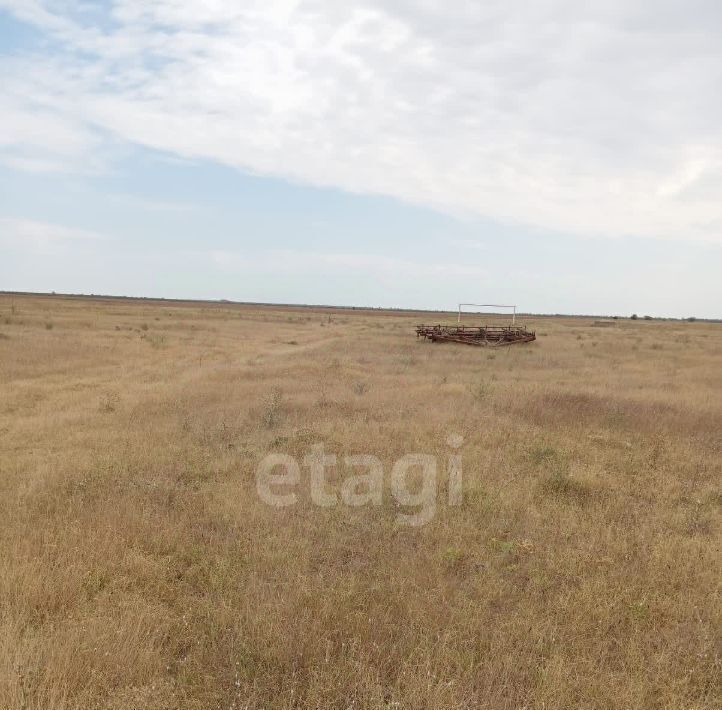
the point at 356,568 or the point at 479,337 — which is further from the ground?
the point at 479,337

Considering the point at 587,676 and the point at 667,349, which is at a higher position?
the point at 667,349

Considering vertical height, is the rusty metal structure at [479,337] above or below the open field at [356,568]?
above

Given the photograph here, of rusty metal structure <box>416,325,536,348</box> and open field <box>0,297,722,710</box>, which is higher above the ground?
rusty metal structure <box>416,325,536,348</box>

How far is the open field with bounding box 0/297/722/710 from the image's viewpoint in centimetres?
377

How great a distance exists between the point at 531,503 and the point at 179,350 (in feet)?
82.5

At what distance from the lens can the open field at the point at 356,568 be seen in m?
3.77

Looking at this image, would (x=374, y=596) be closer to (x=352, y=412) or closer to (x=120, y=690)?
(x=120, y=690)

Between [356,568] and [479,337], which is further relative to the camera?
[479,337]

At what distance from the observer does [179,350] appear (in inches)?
1134

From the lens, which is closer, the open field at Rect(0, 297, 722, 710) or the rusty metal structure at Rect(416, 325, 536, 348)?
the open field at Rect(0, 297, 722, 710)

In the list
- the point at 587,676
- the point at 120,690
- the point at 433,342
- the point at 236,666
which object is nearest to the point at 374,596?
the point at 236,666

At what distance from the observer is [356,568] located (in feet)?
17.3

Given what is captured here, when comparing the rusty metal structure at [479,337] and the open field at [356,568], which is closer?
the open field at [356,568]

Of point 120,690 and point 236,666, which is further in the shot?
point 236,666
